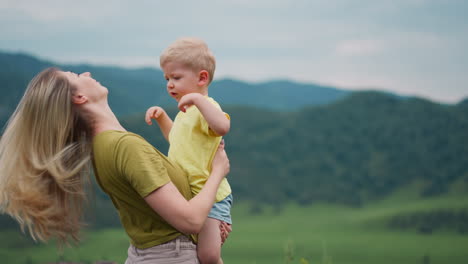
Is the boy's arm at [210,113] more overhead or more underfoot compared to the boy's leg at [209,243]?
more overhead

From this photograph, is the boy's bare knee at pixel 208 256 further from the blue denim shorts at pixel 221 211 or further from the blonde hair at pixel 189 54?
the blonde hair at pixel 189 54

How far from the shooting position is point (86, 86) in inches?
77.3

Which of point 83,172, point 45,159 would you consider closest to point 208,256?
point 83,172

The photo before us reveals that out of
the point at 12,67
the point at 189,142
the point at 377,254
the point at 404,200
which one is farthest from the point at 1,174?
the point at 12,67

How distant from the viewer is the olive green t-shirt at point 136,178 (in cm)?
181

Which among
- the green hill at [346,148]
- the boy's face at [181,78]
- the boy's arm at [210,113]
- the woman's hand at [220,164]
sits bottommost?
the woman's hand at [220,164]

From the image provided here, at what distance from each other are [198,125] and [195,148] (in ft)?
0.31

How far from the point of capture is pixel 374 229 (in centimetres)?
1138

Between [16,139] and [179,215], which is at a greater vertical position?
[16,139]

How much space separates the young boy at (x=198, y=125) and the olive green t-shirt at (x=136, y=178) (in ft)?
0.28

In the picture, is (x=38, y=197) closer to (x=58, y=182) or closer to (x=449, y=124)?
(x=58, y=182)

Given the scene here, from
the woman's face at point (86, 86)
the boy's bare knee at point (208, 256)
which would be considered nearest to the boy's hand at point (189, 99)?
the woman's face at point (86, 86)

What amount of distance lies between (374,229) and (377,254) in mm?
2072

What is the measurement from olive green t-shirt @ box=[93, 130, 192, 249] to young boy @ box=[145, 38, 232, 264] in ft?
0.28
